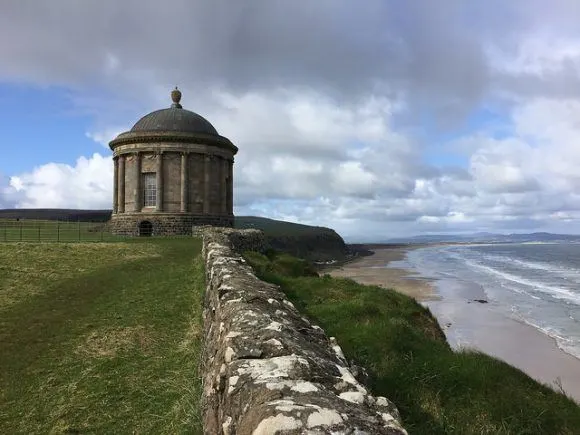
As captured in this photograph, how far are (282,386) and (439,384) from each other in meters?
5.49

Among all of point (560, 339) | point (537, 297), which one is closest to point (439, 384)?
point (560, 339)

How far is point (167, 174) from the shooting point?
3609 centimetres

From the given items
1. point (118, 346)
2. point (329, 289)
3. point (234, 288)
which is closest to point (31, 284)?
point (118, 346)

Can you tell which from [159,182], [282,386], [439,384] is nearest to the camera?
[282,386]

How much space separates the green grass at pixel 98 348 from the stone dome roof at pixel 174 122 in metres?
20.5

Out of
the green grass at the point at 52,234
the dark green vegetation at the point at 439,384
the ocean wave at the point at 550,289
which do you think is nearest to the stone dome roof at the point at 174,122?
the green grass at the point at 52,234

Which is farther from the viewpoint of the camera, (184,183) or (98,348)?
(184,183)

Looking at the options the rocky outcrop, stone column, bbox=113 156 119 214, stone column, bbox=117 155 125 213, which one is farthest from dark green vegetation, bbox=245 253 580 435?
stone column, bbox=113 156 119 214

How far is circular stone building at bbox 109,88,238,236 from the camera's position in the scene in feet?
117

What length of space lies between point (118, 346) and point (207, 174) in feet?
93.2

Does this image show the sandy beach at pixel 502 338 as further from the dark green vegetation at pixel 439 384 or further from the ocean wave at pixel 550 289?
the ocean wave at pixel 550 289

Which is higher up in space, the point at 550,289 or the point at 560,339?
the point at 550,289

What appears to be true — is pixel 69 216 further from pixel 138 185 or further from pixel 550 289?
pixel 550 289

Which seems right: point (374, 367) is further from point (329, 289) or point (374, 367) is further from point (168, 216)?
point (168, 216)
